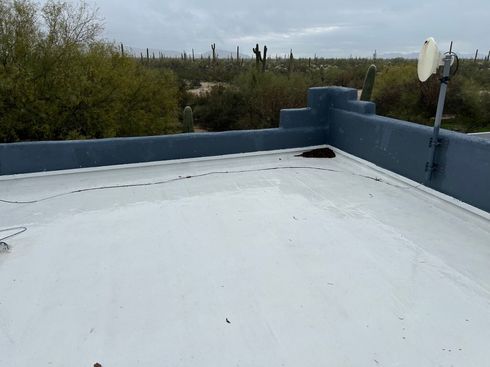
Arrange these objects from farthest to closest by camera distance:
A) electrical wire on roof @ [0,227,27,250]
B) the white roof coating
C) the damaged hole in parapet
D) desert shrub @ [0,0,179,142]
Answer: desert shrub @ [0,0,179,142] → the damaged hole in parapet → electrical wire on roof @ [0,227,27,250] → the white roof coating

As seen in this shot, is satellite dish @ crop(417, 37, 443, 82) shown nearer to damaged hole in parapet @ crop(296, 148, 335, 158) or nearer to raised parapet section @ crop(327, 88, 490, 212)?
raised parapet section @ crop(327, 88, 490, 212)

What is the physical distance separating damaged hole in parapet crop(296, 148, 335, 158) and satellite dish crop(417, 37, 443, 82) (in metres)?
2.19

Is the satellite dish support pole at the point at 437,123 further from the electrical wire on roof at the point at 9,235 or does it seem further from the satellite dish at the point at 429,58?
the electrical wire on roof at the point at 9,235

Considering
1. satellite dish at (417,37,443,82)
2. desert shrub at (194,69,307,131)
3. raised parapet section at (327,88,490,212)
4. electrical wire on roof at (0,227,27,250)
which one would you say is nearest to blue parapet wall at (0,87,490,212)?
raised parapet section at (327,88,490,212)

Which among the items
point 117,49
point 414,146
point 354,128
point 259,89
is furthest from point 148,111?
point 414,146

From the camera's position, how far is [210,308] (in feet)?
8.36

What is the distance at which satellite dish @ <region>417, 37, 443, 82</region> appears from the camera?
4.18 meters

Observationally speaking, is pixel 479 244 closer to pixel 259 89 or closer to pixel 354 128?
pixel 354 128

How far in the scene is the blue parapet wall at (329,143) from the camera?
4152 millimetres

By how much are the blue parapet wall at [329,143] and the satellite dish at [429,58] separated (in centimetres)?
74

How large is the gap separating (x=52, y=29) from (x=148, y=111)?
14.3 ft

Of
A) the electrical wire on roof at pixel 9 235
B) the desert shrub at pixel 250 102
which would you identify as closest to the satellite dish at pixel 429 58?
the electrical wire on roof at pixel 9 235

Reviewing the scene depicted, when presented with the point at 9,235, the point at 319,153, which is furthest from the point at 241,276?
the point at 319,153

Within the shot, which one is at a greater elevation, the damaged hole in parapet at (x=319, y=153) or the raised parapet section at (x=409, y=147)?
the raised parapet section at (x=409, y=147)
